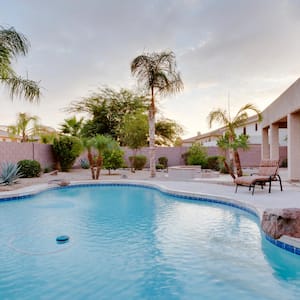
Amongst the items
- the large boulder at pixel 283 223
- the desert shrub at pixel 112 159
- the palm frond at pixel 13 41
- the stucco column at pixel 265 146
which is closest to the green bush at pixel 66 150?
the desert shrub at pixel 112 159

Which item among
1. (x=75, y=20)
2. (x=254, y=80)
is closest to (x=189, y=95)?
(x=254, y=80)

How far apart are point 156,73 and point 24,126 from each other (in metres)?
14.7

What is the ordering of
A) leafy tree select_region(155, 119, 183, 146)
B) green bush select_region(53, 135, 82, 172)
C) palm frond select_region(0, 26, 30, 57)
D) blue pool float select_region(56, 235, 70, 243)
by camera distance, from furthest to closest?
leafy tree select_region(155, 119, 183, 146) → green bush select_region(53, 135, 82, 172) → palm frond select_region(0, 26, 30, 57) → blue pool float select_region(56, 235, 70, 243)

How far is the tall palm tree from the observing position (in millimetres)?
14117

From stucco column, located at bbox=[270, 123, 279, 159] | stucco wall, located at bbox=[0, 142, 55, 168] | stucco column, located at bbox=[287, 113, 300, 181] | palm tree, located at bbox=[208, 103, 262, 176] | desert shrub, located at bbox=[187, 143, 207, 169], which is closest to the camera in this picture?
stucco column, located at bbox=[287, 113, 300, 181]

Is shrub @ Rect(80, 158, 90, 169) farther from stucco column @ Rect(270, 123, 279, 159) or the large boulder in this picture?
the large boulder

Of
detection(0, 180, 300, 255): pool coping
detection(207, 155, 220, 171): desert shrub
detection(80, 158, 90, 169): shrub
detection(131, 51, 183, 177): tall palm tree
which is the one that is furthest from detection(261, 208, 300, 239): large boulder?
detection(80, 158, 90, 169): shrub

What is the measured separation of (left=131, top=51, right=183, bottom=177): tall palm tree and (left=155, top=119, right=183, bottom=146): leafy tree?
45.2 ft

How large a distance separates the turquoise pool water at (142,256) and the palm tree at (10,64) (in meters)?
5.11

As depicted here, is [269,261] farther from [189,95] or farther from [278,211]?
[189,95]

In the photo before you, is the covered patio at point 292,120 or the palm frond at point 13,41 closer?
the palm frond at point 13,41

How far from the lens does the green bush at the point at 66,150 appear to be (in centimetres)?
1783

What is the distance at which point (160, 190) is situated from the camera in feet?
36.5

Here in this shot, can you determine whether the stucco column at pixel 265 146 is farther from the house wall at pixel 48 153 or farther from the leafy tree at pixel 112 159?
the leafy tree at pixel 112 159
